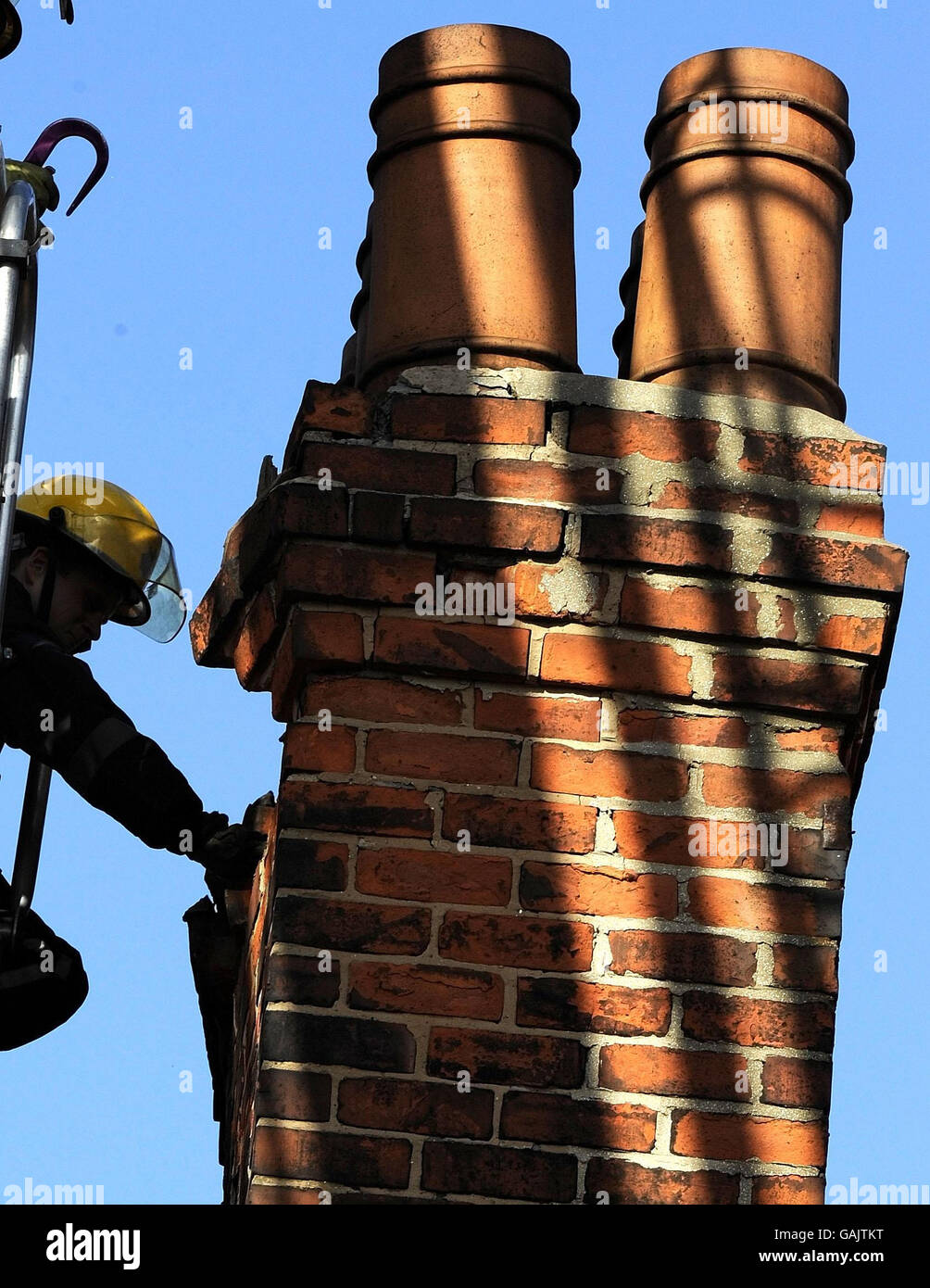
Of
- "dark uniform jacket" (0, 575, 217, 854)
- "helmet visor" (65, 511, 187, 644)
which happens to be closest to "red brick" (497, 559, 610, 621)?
"dark uniform jacket" (0, 575, 217, 854)

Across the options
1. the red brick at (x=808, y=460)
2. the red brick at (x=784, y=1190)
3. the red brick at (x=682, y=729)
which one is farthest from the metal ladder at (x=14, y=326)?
the red brick at (x=784, y=1190)

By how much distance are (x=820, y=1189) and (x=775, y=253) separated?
172 cm

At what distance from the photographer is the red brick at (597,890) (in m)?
3.27

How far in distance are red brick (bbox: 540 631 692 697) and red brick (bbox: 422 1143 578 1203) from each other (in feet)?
2.56

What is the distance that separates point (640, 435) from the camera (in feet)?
11.5

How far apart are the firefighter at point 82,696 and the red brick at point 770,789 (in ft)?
2.86

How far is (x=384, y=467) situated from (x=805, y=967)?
109cm

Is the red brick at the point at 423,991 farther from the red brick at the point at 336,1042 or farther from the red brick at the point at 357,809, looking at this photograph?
the red brick at the point at 357,809

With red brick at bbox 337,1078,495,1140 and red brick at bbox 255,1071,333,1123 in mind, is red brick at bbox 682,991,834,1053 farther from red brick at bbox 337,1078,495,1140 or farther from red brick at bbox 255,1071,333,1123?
red brick at bbox 255,1071,333,1123

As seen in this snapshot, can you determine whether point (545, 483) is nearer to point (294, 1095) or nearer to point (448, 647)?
point (448, 647)
